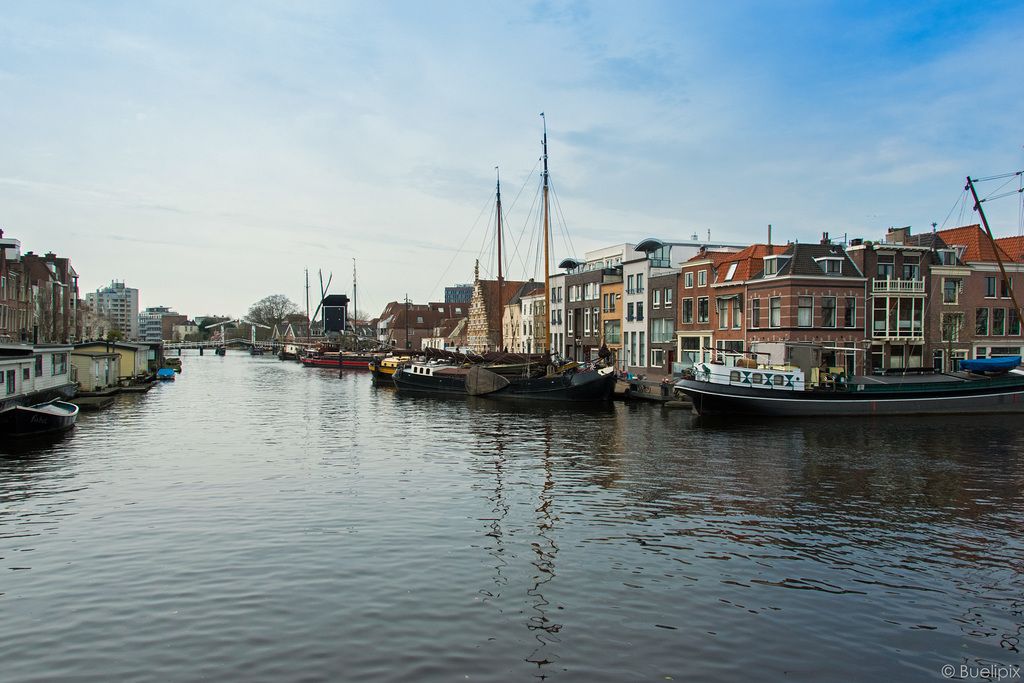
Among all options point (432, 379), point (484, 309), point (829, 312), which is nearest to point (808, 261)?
point (829, 312)

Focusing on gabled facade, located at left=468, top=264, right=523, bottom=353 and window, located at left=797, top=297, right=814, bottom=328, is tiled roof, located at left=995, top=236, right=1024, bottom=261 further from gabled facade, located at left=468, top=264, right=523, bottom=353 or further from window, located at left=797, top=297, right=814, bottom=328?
gabled facade, located at left=468, top=264, right=523, bottom=353

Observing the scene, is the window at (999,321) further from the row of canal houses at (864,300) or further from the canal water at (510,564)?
the canal water at (510,564)

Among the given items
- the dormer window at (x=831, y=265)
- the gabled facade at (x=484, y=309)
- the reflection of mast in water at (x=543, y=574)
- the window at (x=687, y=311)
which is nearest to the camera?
the reflection of mast in water at (x=543, y=574)

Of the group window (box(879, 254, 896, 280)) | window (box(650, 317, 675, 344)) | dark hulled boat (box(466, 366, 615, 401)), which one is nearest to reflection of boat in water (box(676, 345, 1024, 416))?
dark hulled boat (box(466, 366, 615, 401))

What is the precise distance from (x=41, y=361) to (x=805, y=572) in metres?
42.8

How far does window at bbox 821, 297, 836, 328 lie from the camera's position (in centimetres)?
5206


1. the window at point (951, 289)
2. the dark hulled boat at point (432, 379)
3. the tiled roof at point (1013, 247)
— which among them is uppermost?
the tiled roof at point (1013, 247)

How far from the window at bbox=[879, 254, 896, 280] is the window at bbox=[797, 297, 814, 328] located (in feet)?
20.8

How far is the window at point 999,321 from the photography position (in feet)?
183

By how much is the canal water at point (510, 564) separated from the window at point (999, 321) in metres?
29.8

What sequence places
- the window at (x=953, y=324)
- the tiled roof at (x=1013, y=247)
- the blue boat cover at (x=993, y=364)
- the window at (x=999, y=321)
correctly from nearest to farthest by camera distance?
the blue boat cover at (x=993, y=364) < the window at (x=953, y=324) < the window at (x=999, y=321) < the tiled roof at (x=1013, y=247)

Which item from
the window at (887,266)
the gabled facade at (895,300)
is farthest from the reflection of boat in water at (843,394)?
the window at (887,266)

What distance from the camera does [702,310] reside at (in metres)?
61.4

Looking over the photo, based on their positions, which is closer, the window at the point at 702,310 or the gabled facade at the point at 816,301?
the gabled facade at the point at 816,301
